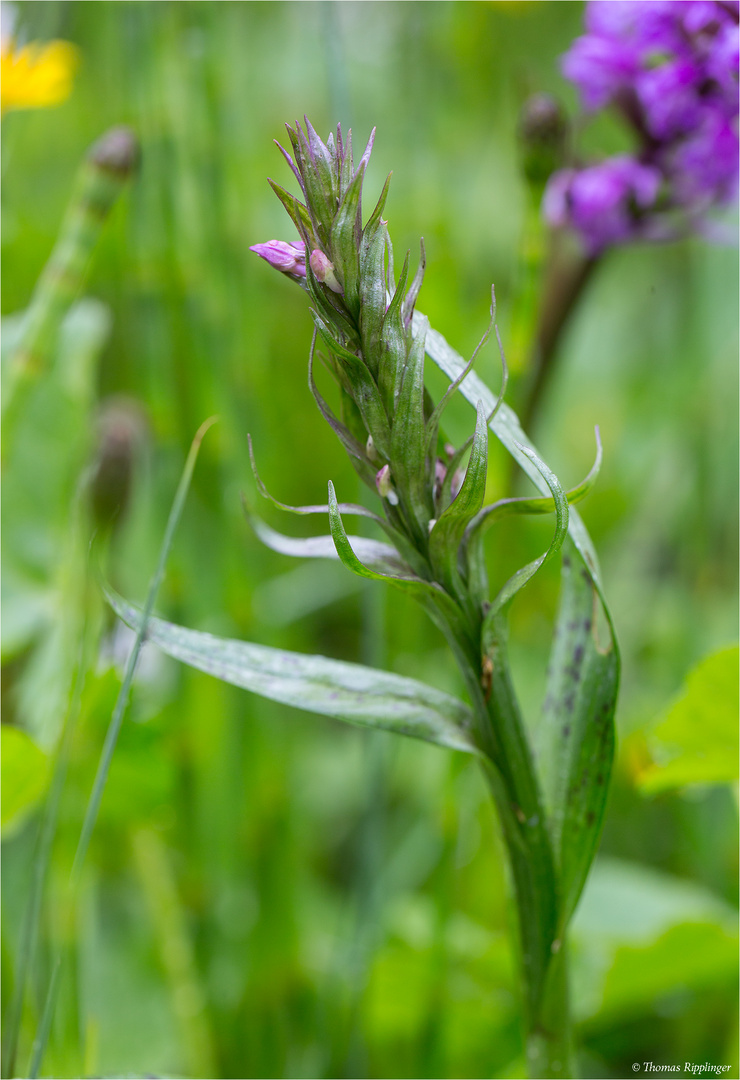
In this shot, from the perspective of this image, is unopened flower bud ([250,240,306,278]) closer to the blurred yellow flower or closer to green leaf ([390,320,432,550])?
green leaf ([390,320,432,550])

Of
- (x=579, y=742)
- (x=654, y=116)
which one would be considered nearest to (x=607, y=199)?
(x=654, y=116)

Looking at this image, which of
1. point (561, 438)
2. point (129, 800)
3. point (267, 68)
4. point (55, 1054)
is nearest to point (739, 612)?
point (561, 438)

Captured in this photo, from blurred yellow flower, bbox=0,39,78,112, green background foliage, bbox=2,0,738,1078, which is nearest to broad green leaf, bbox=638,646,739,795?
green background foliage, bbox=2,0,738,1078

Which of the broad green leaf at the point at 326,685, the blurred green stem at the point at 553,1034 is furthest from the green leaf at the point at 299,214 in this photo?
the blurred green stem at the point at 553,1034

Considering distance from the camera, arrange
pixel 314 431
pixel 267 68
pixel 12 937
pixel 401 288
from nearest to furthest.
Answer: pixel 401 288 < pixel 12 937 < pixel 314 431 < pixel 267 68

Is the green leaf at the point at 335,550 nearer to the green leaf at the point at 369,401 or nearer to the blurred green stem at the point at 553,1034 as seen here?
the green leaf at the point at 369,401

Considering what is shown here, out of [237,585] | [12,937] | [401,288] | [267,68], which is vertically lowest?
[12,937]

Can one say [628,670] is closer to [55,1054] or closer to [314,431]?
[314,431]
